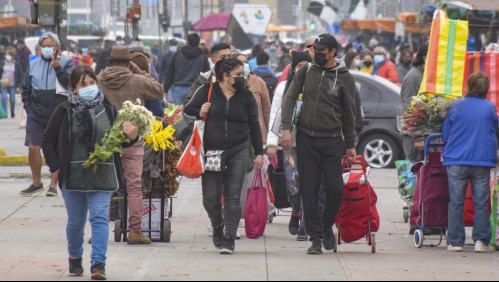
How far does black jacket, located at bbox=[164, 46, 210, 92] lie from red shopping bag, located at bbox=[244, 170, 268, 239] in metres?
10.3

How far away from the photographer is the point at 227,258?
1086cm

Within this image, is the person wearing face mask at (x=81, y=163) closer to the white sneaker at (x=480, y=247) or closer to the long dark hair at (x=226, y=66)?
the long dark hair at (x=226, y=66)

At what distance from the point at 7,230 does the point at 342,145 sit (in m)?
3.44

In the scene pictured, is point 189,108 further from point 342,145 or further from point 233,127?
point 342,145

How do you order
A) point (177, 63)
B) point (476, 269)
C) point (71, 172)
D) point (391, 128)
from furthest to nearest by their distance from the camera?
point (177, 63), point (391, 128), point (476, 269), point (71, 172)

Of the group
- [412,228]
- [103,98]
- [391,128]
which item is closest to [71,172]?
[103,98]

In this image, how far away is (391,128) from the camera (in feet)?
66.3

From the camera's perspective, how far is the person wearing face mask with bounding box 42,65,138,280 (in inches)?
372

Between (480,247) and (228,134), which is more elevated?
(228,134)

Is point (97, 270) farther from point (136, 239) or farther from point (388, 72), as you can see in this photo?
point (388, 72)

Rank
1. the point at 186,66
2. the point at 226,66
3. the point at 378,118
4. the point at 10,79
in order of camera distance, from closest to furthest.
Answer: the point at 226,66
the point at 378,118
the point at 186,66
the point at 10,79

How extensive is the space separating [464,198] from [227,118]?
7.36 ft

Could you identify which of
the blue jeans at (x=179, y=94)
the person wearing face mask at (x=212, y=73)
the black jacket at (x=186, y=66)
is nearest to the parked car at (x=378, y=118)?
the black jacket at (x=186, y=66)

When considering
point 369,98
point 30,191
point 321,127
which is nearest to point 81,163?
point 321,127
